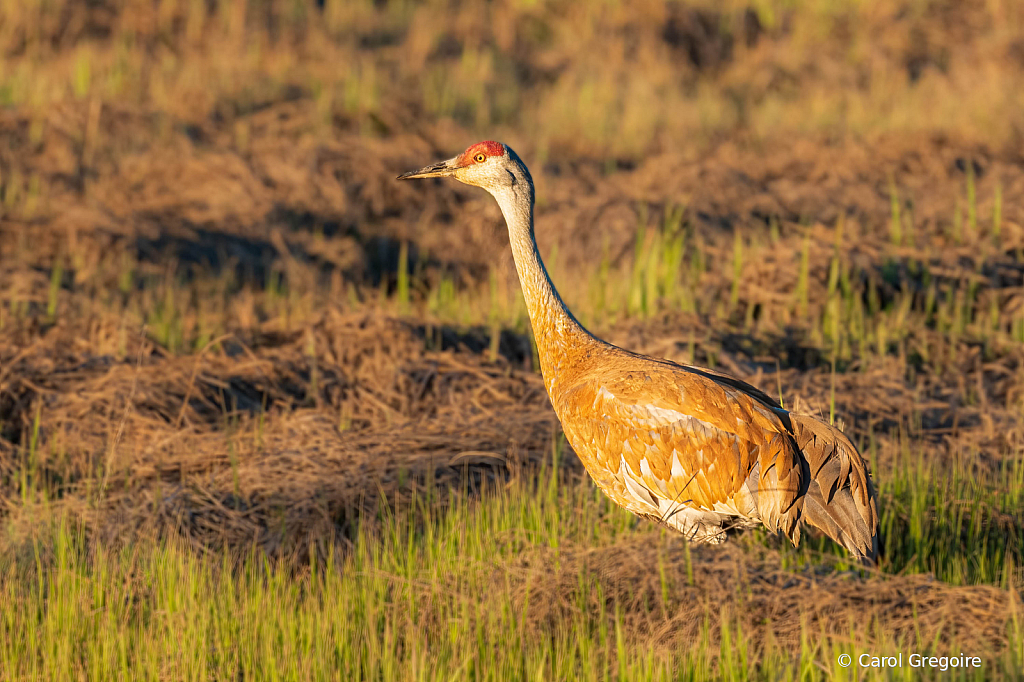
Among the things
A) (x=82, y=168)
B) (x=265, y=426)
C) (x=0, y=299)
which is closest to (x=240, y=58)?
(x=82, y=168)

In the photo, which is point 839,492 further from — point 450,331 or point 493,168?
point 450,331

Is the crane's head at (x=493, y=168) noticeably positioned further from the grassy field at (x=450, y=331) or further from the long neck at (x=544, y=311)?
the grassy field at (x=450, y=331)

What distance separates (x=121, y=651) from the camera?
380 centimetres

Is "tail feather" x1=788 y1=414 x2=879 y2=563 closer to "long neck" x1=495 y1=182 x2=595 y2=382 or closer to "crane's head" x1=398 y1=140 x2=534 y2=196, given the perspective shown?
"long neck" x1=495 y1=182 x2=595 y2=382

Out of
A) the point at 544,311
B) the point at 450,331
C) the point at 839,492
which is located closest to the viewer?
the point at 839,492

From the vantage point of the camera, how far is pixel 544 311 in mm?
4242

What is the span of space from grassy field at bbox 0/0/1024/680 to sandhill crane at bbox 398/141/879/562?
394 mm

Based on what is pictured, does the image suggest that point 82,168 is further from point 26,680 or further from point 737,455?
point 737,455

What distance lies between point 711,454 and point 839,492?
45 centimetres

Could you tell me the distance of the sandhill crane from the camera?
378 cm

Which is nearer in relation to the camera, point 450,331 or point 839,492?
point 839,492

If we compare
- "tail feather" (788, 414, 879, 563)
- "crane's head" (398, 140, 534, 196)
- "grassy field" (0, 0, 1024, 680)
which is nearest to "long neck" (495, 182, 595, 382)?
"crane's head" (398, 140, 534, 196)

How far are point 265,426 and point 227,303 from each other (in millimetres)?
2695

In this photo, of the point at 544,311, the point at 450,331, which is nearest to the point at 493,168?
the point at 544,311
